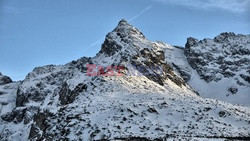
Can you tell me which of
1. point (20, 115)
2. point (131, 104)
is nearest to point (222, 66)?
point (131, 104)

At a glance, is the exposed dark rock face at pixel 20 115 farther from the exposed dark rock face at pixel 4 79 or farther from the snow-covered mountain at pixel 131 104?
the exposed dark rock face at pixel 4 79

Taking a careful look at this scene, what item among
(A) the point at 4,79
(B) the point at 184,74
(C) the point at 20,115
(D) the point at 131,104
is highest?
(A) the point at 4,79

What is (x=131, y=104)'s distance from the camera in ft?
124

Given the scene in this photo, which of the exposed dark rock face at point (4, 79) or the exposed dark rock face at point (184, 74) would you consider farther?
the exposed dark rock face at point (4, 79)

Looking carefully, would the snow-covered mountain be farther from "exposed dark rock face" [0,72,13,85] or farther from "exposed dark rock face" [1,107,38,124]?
"exposed dark rock face" [0,72,13,85]

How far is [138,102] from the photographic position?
129ft

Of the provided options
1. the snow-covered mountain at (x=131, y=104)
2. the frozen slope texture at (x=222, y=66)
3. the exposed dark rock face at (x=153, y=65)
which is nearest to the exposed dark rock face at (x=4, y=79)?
the snow-covered mountain at (x=131, y=104)

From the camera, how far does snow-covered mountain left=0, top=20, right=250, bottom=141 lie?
104ft

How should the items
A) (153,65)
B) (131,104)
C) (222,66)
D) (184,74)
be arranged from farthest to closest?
(222,66) → (184,74) → (153,65) → (131,104)

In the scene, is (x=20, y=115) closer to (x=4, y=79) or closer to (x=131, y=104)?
(x=4, y=79)

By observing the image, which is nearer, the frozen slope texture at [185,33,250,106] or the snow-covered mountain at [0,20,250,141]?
the snow-covered mountain at [0,20,250,141]

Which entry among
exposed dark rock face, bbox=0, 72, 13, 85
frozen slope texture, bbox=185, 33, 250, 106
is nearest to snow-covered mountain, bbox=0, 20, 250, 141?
frozen slope texture, bbox=185, 33, 250, 106

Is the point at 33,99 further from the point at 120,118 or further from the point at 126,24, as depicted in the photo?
the point at 120,118

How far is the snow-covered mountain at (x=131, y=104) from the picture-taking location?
104ft
